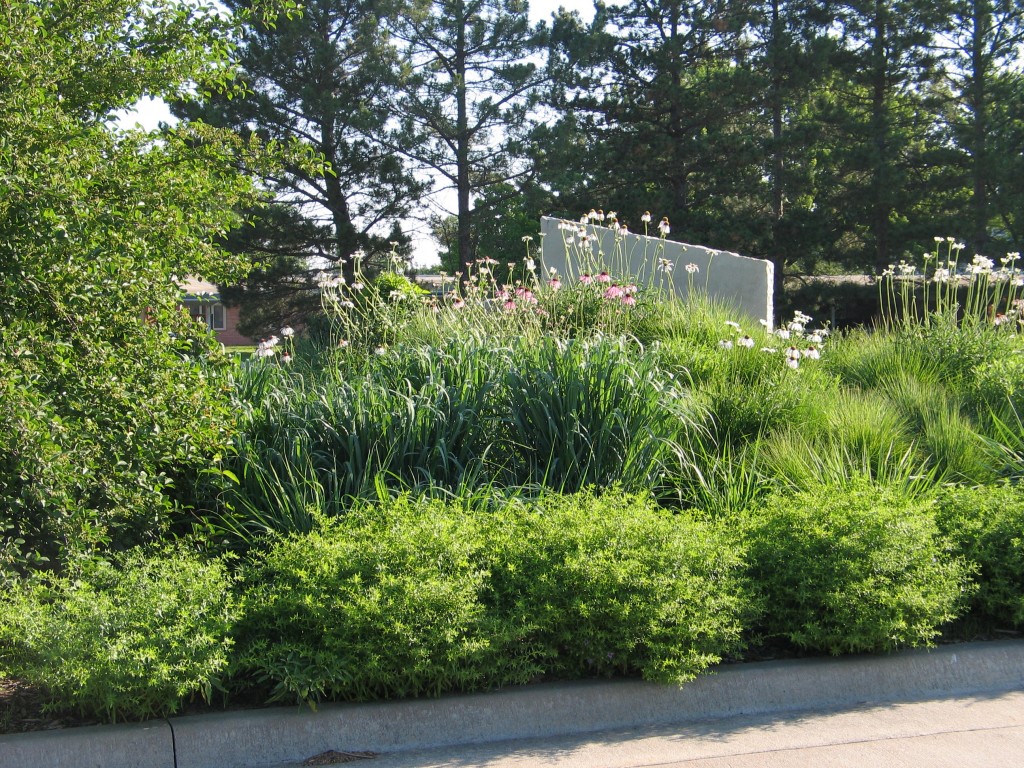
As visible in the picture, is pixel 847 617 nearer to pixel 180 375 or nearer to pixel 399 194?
pixel 180 375

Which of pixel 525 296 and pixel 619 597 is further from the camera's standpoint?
pixel 525 296

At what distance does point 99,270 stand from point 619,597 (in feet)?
9.05

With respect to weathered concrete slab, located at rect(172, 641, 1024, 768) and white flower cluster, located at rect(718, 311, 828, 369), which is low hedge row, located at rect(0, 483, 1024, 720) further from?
white flower cluster, located at rect(718, 311, 828, 369)

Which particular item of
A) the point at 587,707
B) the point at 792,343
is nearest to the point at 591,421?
the point at 587,707

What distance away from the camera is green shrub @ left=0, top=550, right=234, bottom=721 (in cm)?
370

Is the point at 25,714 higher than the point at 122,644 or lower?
lower

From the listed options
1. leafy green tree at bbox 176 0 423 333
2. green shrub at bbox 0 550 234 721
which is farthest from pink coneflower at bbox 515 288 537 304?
leafy green tree at bbox 176 0 423 333

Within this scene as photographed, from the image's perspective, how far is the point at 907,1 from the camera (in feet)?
90.9

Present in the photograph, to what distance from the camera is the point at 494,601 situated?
4.38 m

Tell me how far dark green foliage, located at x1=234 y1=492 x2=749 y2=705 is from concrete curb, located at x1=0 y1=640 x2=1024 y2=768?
0.36ft

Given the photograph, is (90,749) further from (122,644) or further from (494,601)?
(494,601)

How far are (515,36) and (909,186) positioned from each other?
1183cm

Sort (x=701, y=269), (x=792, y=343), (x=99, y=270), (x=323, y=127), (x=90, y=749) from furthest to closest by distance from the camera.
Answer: (x=323, y=127) → (x=701, y=269) → (x=792, y=343) → (x=99, y=270) → (x=90, y=749)

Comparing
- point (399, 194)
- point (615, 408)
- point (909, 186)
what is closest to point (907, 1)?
point (909, 186)
